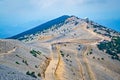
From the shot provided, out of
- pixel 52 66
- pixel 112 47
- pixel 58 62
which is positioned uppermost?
pixel 112 47

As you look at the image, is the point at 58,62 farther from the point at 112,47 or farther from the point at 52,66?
the point at 112,47

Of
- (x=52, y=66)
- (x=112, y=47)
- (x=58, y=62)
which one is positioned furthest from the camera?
(x=112, y=47)

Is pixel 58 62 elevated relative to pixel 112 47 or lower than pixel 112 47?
lower

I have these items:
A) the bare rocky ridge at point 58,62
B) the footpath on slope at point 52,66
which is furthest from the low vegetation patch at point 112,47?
the footpath on slope at point 52,66

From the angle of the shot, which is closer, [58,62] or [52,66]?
[52,66]

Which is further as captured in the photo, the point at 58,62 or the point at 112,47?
the point at 112,47

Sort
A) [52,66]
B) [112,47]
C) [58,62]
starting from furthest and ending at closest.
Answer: [112,47], [58,62], [52,66]

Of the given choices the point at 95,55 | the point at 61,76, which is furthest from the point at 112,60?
the point at 61,76

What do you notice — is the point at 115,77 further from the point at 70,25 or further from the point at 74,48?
the point at 70,25

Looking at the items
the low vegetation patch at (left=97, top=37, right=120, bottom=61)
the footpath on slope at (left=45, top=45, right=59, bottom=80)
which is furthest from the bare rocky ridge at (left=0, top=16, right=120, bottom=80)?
the low vegetation patch at (left=97, top=37, right=120, bottom=61)

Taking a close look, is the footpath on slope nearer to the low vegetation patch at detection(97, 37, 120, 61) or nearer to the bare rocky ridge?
the bare rocky ridge

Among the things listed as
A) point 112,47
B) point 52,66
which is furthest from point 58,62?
point 112,47
